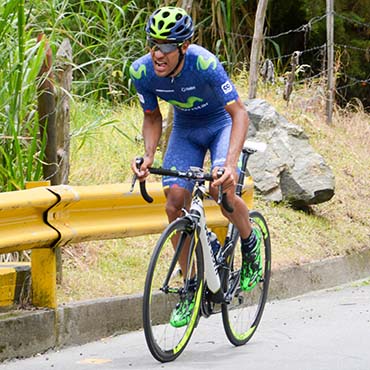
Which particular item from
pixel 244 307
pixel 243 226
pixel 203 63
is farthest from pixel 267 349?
pixel 203 63

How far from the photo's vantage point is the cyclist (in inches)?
269

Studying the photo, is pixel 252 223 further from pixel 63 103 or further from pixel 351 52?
pixel 351 52

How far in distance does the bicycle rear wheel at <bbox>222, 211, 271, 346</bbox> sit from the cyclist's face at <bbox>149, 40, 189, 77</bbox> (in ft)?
4.37

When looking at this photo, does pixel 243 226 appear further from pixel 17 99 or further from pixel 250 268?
pixel 17 99

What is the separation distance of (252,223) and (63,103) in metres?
1.68

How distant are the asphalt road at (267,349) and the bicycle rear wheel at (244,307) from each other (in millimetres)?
82

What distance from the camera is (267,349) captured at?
23.8ft

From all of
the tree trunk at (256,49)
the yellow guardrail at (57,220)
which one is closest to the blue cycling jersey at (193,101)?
the yellow guardrail at (57,220)

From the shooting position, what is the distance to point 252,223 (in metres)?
7.79

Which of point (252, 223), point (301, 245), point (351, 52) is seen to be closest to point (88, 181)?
point (301, 245)

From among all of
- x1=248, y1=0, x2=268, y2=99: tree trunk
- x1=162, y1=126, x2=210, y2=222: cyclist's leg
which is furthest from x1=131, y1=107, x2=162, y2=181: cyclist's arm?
x1=248, y1=0, x2=268, y2=99: tree trunk

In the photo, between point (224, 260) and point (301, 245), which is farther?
point (301, 245)

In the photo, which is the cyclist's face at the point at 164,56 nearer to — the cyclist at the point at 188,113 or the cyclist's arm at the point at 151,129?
the cyclist at the point at 188,113

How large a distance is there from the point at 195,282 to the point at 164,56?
54.3 inches
